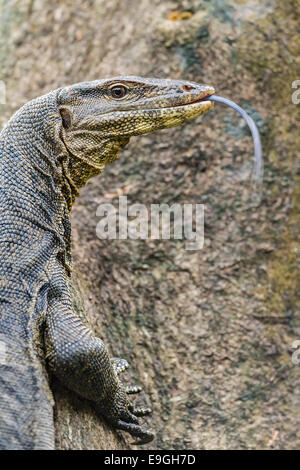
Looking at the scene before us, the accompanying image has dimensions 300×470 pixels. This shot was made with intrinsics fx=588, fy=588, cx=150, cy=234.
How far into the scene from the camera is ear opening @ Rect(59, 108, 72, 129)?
5051 millimetres

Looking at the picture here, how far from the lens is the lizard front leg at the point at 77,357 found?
4285 mm

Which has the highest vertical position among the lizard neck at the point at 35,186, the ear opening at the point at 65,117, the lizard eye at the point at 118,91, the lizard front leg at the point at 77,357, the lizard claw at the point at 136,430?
the lizard eye at the point at 118,91

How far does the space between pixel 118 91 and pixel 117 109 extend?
0.59 feet

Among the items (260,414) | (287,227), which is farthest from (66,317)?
(287,227)

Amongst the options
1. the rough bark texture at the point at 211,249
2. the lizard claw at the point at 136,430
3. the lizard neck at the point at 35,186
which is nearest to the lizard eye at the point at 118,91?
the lizard neck at the point at 35,186

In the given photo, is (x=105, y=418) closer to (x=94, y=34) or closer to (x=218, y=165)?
(x=218, y=165)

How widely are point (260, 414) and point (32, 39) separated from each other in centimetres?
572

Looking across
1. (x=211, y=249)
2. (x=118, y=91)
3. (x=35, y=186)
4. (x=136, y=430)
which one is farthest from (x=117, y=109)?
(x=136, y=430)

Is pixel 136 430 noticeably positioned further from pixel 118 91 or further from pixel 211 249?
pixel 118 91

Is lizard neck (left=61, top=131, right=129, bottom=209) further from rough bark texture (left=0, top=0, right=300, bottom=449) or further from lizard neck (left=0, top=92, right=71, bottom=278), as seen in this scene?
rough bark texture (left=0, top=0, right=300, bottom=449)

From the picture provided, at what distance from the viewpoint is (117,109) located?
16.5 feet

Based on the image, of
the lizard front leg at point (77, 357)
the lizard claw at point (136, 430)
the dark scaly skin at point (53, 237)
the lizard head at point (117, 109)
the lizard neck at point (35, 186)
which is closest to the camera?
the dark scaly skin at point (53, 237)

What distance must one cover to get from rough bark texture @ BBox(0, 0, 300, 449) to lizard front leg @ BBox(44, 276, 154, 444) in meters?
0.65

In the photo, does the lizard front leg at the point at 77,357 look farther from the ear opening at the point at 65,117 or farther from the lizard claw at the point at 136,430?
the ear opening at the point at 65,117
